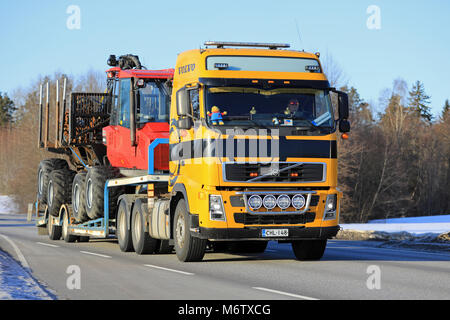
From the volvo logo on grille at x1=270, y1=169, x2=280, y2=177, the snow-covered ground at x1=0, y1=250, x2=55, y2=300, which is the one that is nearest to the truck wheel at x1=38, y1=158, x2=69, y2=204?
the snow-covered ground at x1=0, y1=250, x2=55, y2=300

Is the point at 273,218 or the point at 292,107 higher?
the point at 292,107

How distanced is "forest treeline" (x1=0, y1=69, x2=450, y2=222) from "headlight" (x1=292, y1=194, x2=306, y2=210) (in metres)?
39.4

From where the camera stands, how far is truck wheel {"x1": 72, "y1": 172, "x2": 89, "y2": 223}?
21.4 meters

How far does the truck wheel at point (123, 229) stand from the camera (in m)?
18.2

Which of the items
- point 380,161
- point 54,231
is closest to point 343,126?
point 54,231

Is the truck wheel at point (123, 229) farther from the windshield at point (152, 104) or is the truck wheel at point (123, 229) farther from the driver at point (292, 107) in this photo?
the driver at point (292, 107)

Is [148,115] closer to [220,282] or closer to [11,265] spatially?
[11,265]

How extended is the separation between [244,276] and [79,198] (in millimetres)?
10319

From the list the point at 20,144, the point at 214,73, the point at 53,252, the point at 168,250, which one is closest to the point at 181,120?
the point at 214,73

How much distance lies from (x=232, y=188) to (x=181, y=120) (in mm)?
1609

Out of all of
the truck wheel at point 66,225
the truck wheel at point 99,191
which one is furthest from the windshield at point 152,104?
the truck wheel at point 66,225

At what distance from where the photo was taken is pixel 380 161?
68875 mm

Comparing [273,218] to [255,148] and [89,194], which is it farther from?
[89,194]

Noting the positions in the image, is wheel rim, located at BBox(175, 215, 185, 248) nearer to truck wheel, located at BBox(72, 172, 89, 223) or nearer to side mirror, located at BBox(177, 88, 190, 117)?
side mirror, located at BBox(177, 88, 190, 117)
